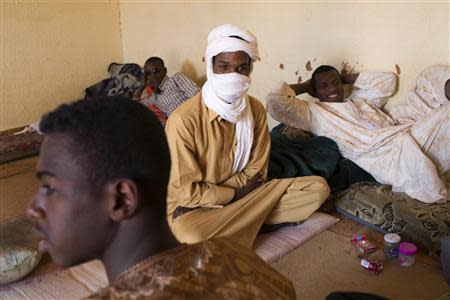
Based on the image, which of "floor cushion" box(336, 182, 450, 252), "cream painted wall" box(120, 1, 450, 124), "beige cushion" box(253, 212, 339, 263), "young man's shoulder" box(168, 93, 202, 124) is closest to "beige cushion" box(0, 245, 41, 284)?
"young man's shoulder" box(168, 93, 202, 124)

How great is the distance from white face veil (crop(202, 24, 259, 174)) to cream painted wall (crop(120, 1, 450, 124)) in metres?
1.11

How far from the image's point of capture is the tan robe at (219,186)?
2.20 meters

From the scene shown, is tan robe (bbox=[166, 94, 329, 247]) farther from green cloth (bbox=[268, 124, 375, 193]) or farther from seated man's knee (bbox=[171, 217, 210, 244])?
green cloth (bbox=[268, 124, 375, 193])

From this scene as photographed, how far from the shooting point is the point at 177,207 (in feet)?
7.56

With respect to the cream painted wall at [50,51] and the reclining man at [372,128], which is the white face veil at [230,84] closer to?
the reclining man at [372,128]

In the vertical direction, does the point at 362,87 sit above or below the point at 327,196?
above

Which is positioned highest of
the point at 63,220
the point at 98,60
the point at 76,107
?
the point at 76,107

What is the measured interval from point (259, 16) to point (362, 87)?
3.38 feet

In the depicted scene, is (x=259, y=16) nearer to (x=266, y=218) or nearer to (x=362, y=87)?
(x=362, y=87)

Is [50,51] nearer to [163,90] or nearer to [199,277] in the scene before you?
[163,90]

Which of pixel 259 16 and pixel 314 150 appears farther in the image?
pixel 259 16

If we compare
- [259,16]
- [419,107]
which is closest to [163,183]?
[419,107]

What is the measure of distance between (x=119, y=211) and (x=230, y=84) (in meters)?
1.48

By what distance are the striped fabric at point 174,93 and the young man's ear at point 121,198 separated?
2.94 m
